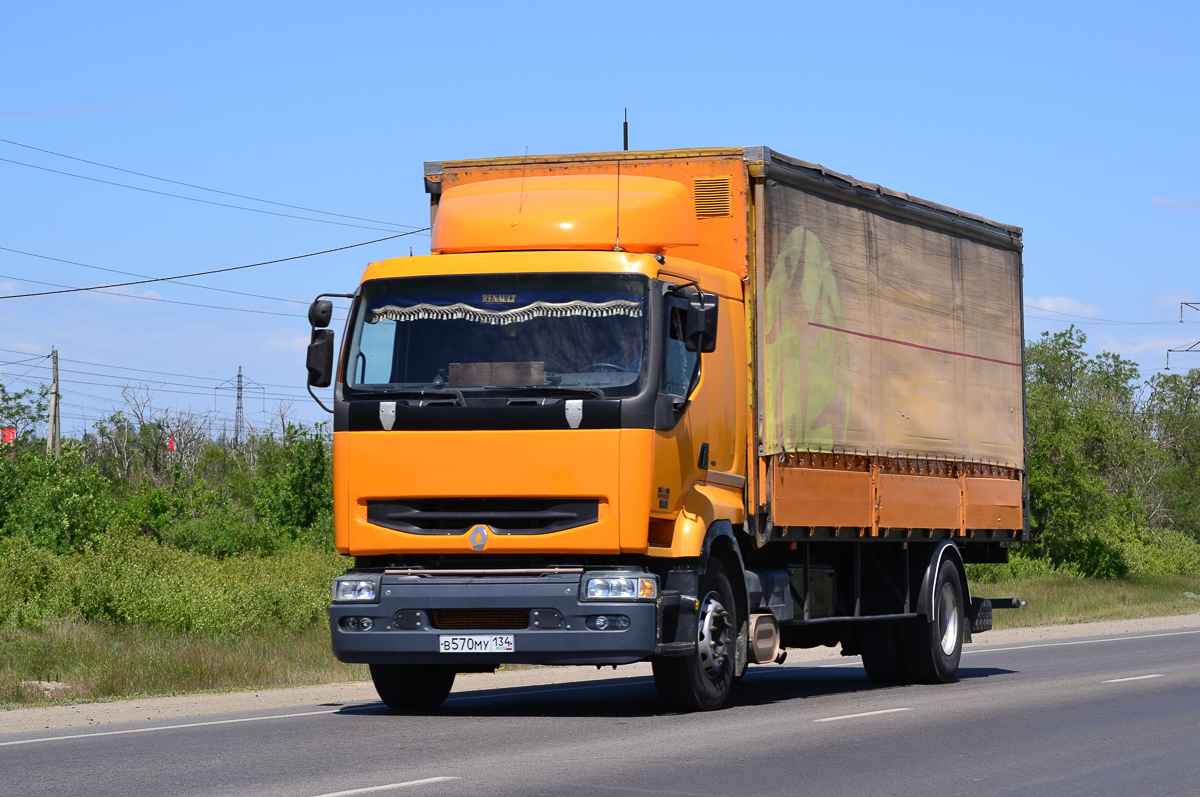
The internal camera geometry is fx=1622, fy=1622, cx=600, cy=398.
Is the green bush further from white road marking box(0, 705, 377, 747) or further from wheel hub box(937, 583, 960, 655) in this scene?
wheel hub box(937, 583, 960, 655)

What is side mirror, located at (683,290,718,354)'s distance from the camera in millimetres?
11766

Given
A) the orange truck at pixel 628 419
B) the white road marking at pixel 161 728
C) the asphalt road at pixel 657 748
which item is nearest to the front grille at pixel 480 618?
the orange truck at pixel 628 419

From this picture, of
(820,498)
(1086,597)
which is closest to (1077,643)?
(820,498)

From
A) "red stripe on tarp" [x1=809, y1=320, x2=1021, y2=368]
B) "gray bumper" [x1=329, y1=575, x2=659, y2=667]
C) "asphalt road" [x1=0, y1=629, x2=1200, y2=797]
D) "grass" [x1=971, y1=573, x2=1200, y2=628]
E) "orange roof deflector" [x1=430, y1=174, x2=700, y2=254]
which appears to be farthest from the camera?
"grass" [x1=971, y1=573, x2=1200, y2=628]

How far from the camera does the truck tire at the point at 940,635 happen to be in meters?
16.2

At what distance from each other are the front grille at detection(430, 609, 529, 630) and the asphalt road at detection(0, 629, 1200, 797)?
0.73 metres

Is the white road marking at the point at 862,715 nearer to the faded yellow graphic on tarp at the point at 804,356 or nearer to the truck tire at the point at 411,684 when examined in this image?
the faded yellow graphic on tarp at the point at 804,356

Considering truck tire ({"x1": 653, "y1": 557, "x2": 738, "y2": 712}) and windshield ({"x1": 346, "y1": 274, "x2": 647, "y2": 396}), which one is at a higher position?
windshield ({"x1": 346, "y1": 274, "x2": 647, "y2": 396})

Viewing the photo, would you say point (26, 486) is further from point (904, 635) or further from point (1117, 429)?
point (1117, 429)

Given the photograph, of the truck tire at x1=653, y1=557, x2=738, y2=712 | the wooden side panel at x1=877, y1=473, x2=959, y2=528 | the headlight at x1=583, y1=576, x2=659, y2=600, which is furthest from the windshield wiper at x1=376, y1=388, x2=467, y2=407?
the wooden side panel at x1=877, y1=473, x2=959, y2=528

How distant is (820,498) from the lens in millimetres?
14109

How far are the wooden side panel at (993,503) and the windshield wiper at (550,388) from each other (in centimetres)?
670

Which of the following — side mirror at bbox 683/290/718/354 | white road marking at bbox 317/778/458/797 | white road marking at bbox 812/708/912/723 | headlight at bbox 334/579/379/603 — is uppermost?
side mirror at bbox 683/290/718/354

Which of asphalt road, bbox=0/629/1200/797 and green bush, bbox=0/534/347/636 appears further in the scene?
green bush, bbox=0/534/347/636
